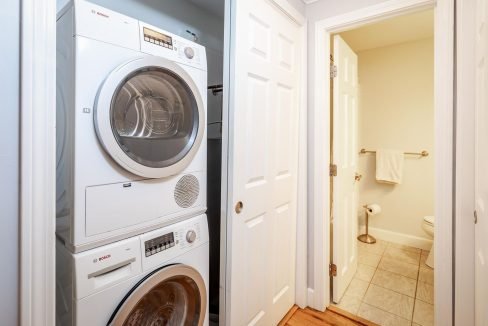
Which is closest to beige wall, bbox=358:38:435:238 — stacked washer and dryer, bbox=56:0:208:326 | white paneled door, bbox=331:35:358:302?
white paneled door, bbox=331:35:358:302

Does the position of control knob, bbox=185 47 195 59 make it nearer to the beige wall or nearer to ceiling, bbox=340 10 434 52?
ceiling, bbox=340 10 434 52

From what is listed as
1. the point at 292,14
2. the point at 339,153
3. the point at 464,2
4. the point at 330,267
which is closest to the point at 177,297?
the point at 330,267

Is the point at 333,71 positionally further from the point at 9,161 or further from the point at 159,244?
the point at 9,161

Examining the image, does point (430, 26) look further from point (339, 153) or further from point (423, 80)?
point (339, 153)

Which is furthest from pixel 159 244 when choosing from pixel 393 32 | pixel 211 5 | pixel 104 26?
pixel 393 32

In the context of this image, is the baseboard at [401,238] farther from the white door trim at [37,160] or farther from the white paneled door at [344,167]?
the white door trim at [37,160]

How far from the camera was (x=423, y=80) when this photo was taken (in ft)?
9.04

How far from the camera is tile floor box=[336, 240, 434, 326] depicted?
1780 mm

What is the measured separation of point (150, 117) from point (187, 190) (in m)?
0.36

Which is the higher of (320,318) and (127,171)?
(127,171)

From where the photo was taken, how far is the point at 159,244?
1010mm

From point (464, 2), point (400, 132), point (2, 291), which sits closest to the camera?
point (2, 291)

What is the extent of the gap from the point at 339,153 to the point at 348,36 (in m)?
1.63

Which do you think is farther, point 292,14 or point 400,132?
point 400,132
